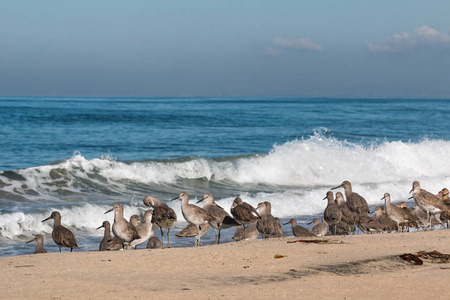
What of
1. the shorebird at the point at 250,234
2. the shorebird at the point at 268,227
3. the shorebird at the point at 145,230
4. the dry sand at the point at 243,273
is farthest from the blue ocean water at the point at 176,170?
the dry sand at the point at 243,273

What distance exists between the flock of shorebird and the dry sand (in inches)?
62.0

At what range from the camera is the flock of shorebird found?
9.95 m

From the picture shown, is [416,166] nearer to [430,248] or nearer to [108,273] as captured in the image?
[430,248]

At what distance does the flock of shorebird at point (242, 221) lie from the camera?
32.6 feet

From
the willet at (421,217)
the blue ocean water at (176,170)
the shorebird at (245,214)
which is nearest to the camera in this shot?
the shorebird at (245,214)

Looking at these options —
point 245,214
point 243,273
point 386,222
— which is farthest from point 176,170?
point 243,273

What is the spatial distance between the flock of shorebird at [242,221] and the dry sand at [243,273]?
1575 mm

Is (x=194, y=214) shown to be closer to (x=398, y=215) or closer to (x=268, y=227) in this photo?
(x=268, y=227)

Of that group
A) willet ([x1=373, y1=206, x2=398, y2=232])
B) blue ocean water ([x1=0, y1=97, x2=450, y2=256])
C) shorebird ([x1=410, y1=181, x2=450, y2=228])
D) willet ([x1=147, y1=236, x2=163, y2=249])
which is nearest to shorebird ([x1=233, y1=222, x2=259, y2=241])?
blue ocean water ([x1=0, y1=97, x2=450, y2=256])

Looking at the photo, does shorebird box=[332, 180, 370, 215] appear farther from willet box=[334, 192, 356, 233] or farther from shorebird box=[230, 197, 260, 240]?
shorebird box=[230, 197, 260, 240]

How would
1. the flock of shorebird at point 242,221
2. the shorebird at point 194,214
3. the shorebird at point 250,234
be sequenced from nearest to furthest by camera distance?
the flock of shorebird at point 242,221
the shorebird at point 194,214
the shorebird at point 250,234

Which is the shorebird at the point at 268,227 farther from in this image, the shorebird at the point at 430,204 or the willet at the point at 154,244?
the shorebird at the point at 430,204

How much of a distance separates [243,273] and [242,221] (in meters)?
4.05

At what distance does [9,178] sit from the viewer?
1744 cm
